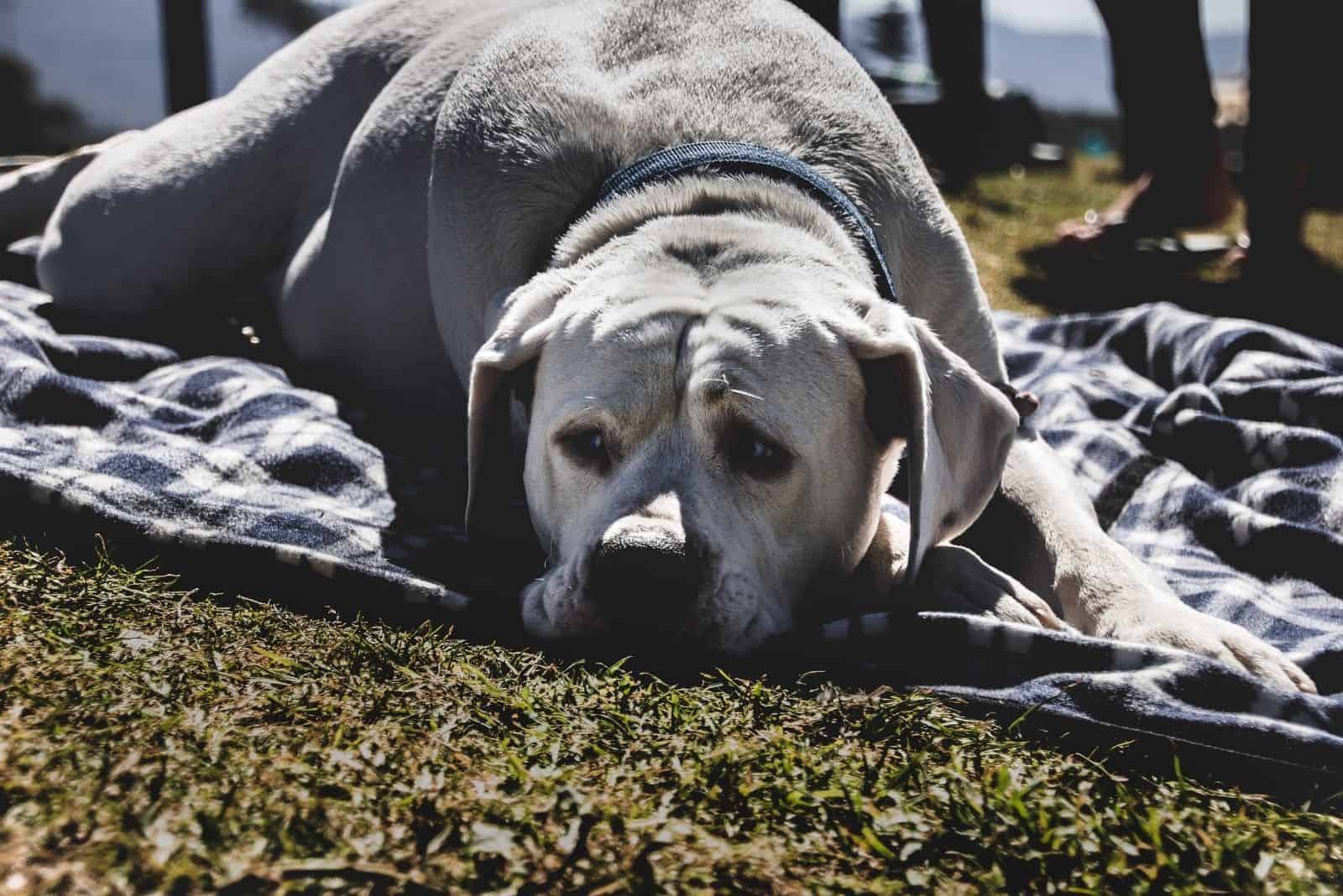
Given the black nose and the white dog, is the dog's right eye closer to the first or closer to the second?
the white dog

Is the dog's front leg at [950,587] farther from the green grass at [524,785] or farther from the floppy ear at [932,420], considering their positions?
the green grass at [524,785]

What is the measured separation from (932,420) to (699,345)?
46cm

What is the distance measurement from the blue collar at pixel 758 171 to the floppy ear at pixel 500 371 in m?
0.30

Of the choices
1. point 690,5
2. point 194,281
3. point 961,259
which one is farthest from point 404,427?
point 961,259

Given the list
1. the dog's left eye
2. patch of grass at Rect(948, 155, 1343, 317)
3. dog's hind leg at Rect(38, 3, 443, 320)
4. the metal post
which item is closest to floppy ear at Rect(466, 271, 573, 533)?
the dog's left eye

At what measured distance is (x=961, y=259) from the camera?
276cm

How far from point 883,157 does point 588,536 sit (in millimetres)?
1240

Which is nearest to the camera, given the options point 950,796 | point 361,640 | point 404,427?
point 950,796

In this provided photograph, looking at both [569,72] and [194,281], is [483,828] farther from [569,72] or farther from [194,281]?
[194,281]

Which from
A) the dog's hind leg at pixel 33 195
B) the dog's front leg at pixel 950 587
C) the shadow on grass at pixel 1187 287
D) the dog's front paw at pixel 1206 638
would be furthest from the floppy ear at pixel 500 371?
the shadow on grass at pixel 1187 287

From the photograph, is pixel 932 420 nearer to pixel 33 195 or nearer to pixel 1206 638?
pixel 1206 638

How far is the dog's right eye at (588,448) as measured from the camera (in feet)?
6.76

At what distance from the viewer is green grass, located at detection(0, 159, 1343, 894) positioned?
1329 millimetres

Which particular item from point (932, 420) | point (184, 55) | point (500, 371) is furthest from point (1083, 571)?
point (184, 55)
